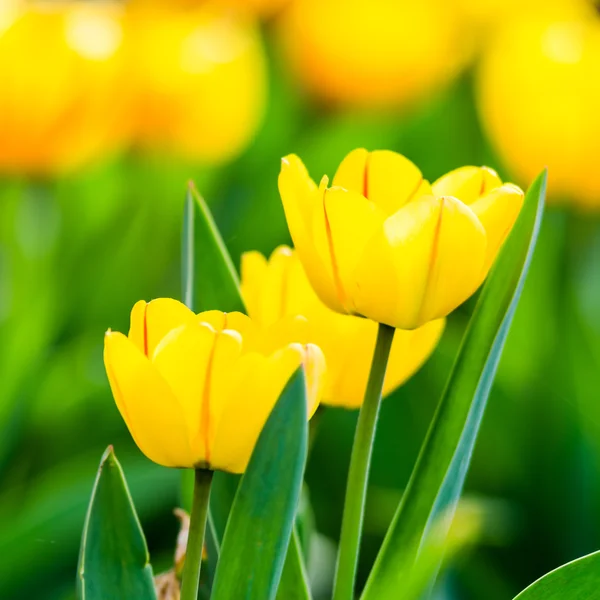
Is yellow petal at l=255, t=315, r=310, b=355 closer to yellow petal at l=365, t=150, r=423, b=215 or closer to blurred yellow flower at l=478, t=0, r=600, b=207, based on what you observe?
yellow petal at l=365, t=150, r=423, b=215

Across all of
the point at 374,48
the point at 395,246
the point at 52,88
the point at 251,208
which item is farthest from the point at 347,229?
the point at 374,48

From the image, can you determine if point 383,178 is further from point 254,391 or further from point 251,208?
point 251,208

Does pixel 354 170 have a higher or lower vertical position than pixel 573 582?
higher

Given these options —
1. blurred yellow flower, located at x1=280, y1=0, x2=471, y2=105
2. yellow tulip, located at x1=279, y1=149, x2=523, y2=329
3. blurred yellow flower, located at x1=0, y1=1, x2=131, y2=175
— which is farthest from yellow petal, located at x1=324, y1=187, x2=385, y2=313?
blurred yellow flower, located at x1=280, y1=0, x2=471, y2=105

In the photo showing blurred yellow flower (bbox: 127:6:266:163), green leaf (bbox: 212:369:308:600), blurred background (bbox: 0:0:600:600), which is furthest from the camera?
blurred yellow flower (bbox: 127:6:266:163)

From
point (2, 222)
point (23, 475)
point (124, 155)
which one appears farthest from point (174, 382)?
point (124, 155)

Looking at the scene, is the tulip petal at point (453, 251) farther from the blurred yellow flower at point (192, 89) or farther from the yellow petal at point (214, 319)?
the blurred yellow flower at point (192, 89)

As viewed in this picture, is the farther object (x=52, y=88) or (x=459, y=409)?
(x=52, y=88)

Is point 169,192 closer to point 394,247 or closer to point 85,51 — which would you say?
point 85,51
